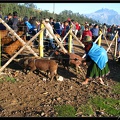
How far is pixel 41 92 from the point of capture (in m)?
6.50

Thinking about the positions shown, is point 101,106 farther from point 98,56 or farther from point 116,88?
point 98,56

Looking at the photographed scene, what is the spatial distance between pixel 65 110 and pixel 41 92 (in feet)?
4.28

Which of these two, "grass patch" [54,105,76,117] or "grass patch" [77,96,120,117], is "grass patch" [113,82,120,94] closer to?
"grass patch" [77,96,120,117]

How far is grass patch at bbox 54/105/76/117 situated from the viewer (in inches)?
205

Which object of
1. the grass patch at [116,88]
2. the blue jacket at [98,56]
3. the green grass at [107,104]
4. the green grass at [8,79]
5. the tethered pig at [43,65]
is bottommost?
the green grass at [107,104]

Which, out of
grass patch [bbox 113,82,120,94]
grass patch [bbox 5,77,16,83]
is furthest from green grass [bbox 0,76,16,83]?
grass patch [bbox 113,82,120,94]

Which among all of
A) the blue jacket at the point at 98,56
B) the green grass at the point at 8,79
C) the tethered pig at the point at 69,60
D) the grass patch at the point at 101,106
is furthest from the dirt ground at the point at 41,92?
the blue jacket at the point at 98,56

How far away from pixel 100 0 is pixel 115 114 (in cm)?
364

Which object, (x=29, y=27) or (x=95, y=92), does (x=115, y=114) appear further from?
(x=29, y=27)

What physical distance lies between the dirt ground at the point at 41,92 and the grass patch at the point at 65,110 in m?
0.11

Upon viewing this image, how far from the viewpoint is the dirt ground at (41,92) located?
17.6 feet

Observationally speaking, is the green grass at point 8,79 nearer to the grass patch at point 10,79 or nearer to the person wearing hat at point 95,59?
the grass patch at point 10,79

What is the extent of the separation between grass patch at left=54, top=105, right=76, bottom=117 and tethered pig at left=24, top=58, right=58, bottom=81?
2040 millimetres

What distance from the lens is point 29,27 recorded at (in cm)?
1316
